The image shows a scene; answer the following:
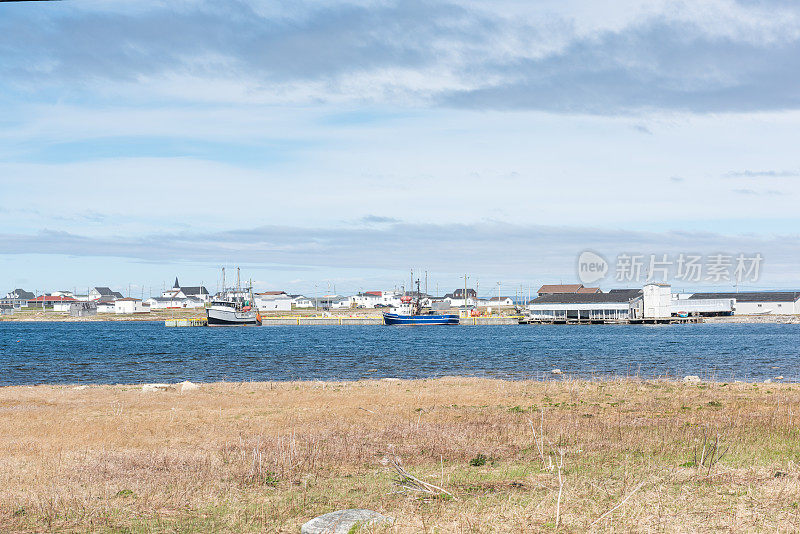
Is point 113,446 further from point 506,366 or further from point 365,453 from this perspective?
point 506,366

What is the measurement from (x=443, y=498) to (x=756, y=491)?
508 centimetres

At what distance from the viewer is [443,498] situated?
11.8m

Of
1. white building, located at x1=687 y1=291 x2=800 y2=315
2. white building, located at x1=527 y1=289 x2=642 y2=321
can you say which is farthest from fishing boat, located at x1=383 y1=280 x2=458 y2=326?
white building, located at x1=687 y1=291 x2=800 y2=315

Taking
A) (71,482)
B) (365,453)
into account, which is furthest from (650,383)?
(71,482)

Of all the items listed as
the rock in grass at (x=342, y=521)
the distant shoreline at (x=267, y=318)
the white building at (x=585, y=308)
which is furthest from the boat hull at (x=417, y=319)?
the rock in grass at (x=342, y=521)

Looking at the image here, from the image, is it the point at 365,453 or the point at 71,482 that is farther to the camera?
the point at 365,453

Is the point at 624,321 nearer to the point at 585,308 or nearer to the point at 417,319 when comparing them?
the point at 585,308

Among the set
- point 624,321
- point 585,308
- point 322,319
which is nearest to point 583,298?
point 585,308

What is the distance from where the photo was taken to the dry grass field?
1080cm

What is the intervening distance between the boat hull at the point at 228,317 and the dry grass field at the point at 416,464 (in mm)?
114229

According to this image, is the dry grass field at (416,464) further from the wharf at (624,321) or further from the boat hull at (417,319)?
the boat hull at (417,319)

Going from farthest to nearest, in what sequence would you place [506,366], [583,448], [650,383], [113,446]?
[506,366], [650,383], [113,446], [583,448]

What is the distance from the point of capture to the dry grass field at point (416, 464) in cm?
1080

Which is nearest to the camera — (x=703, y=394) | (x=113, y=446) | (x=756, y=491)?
(x=756, y=491)
